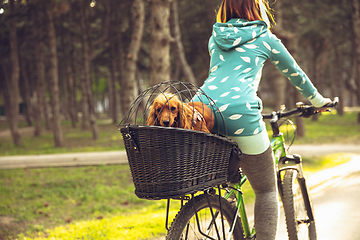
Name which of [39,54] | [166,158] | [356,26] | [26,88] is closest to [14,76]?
[39,54]

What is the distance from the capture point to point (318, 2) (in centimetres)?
1764

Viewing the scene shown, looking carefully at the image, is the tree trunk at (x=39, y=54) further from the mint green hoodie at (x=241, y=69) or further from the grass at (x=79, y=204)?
the mint green hoodie at (x=241, y=69)

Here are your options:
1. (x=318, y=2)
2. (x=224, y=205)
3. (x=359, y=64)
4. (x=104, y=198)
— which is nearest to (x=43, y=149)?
(x=104, y=198)

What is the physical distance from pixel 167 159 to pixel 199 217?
65 cm

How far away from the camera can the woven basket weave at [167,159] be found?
167cm

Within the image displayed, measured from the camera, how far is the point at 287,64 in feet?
7.31

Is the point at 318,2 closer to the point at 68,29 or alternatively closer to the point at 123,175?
the point at 68,29

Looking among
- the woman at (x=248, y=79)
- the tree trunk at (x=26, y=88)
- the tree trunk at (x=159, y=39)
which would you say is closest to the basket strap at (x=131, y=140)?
the woman at (x=248, y=79)

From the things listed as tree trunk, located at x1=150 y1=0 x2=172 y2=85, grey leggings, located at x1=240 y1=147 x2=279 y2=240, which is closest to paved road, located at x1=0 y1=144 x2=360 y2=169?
tree trunk, located at x1=150 y1=0 x2=172 y2=85

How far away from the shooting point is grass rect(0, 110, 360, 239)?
3848 millimetres

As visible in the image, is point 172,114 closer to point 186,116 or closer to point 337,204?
point 186,116

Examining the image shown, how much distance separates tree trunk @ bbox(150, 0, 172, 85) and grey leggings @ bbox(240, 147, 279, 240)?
441 cm

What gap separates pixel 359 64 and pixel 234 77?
14162mm

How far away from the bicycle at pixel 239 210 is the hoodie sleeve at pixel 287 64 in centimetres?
43
